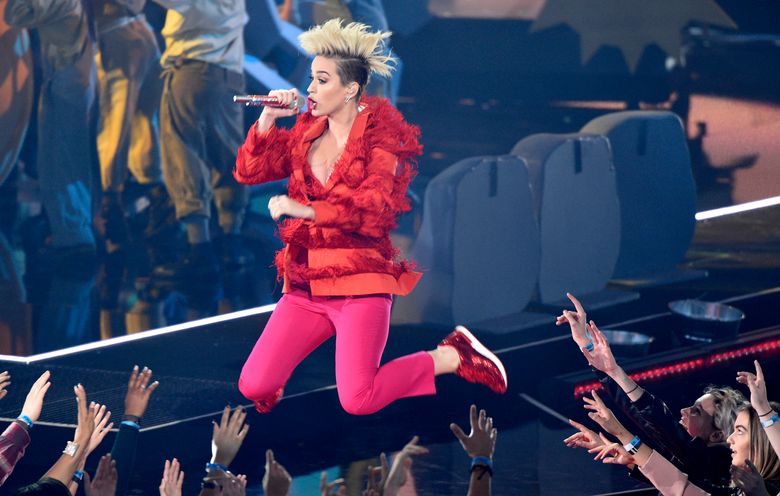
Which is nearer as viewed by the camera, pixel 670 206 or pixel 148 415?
pixel 148 415

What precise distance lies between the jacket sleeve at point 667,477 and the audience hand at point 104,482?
122 cm

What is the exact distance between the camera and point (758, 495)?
2.89 metres

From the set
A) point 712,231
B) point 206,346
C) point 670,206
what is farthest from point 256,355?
point 712,231

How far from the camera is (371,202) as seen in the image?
11.9 feet

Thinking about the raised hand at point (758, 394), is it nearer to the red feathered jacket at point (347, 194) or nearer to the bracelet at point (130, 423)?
the red feathered jacket at point (347, 194)

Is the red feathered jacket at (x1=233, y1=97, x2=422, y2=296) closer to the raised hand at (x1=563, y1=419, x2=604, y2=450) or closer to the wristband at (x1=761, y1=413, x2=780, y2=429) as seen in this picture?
the raised hand at (x1=563, y1=419, x2=604, y2=450)

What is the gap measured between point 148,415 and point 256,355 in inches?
53.6

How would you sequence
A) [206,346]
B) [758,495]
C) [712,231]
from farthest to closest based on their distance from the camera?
1. [712,231]
2. [206,346]
3. [758,495]

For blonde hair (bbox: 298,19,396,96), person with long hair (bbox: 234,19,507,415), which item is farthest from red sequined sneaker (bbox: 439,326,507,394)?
blonde hair (bbox: 298,19,396,96)

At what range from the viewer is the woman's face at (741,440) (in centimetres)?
316

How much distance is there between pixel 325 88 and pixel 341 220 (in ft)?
1.19

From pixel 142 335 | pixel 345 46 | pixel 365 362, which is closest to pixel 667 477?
pixel 365 362

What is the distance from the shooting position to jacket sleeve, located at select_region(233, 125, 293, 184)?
3680 mm

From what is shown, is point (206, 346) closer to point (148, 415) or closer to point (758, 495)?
point (148, 415)
